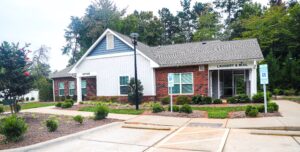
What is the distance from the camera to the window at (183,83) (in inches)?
712

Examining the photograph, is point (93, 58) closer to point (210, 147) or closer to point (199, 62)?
point (199, 62)

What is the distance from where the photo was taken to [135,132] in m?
8.95

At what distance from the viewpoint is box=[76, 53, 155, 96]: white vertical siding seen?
1901 centimetres

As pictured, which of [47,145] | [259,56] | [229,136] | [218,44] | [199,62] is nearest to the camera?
[47,145]

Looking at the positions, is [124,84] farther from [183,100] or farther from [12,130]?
[12,130]

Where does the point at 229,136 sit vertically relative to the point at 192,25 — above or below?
below

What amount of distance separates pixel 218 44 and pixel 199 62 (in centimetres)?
426

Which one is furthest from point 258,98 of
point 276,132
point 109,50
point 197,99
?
point 109,50

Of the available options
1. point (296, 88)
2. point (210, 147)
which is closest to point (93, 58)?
point (210, 147)

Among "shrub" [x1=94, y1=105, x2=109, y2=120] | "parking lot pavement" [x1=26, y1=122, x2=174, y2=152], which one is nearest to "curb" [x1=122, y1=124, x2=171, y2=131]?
"parking lot pavement" [x1=26, y1=122, x2=174, y2=152]

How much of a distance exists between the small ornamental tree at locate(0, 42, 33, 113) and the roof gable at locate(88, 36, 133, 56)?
8.83 m

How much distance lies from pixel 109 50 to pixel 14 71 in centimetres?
971

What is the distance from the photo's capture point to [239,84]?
21.9 meters

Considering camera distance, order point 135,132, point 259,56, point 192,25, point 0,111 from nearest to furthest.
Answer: point 135,132
point 0,111
point 259,56
point 192,25
